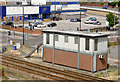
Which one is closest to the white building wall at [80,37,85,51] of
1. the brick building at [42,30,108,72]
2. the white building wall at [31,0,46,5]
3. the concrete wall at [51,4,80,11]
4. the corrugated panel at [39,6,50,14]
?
the brick building at [42,30,108,72]

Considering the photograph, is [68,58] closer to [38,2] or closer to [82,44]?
[82,44]

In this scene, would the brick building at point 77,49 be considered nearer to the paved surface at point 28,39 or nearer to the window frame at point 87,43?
the window frame at point 87,43

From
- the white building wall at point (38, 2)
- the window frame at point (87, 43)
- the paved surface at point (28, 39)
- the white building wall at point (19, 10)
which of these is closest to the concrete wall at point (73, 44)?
the window frame at point (87, 43)

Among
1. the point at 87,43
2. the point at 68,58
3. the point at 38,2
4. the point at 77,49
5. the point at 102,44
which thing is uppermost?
the point at 38,2

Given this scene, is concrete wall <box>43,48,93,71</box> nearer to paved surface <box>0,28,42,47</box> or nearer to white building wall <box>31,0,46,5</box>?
paved surface <box>0,28,42,47</box>

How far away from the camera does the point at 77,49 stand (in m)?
27.7

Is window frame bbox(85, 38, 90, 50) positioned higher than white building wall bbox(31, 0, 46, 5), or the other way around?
white building wall bbox(31, 0, 46, 5)

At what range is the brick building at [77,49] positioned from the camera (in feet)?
87.3

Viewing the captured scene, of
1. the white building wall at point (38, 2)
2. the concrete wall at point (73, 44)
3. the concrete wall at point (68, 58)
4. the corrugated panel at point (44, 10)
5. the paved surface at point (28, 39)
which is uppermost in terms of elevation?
the white building wall at point (38, 2)

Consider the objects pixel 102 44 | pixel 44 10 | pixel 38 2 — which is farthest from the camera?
pixel 38 2

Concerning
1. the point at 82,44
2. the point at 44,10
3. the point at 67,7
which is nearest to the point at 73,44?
the point at 82,44

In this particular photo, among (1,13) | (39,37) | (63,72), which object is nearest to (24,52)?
(63,72)

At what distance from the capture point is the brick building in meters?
26.6

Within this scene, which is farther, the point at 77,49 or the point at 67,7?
the point at 67,7
